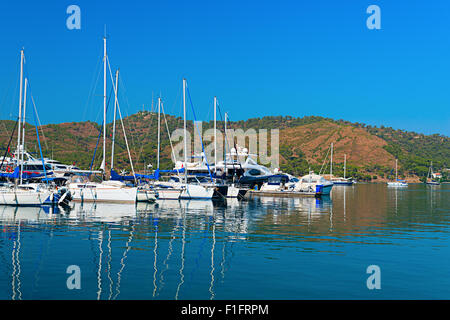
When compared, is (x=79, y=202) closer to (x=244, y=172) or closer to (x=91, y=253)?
(x=91, y=253)

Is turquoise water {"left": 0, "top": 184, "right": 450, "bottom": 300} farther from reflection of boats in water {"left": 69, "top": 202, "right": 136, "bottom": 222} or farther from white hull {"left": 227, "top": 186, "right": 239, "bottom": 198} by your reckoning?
white hull {"left": 227, "top": 186, "right": 239, "bottom": 198}

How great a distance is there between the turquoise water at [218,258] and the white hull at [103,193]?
37.4 feet

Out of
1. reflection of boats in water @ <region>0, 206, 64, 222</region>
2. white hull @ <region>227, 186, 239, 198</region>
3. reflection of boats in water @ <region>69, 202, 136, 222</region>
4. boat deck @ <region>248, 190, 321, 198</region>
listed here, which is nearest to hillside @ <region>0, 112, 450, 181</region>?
boat deck @ <region>248, 190, 321, 198</region>

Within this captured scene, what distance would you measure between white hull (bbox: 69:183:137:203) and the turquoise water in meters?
11.4

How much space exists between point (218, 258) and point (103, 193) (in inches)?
1085

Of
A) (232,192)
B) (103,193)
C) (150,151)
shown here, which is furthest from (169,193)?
(150,151)

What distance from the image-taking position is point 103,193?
4325 cm

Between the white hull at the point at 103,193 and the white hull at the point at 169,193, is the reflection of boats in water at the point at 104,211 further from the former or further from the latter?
the white hull at the point at 169,193

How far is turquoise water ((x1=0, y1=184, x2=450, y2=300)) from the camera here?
44.2 feet

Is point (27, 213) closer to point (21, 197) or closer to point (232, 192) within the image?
point (21, 197)

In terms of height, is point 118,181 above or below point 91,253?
above
